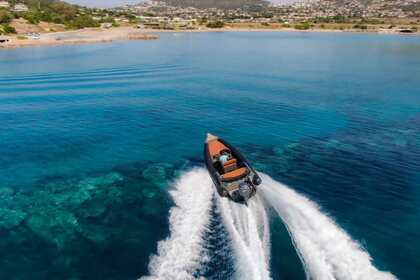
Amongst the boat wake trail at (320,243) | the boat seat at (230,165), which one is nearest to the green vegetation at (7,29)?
the boat seat at (230,165)

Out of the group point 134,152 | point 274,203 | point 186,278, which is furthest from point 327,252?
point 134,152

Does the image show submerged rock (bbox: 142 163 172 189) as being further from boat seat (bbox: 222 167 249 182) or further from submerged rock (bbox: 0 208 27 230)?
submerged rock (bbox: 0 208 27 230)

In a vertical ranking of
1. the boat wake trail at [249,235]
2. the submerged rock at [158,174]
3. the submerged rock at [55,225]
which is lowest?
the submerged rock at [55,225]

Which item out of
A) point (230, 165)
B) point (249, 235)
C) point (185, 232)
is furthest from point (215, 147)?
point (249, 235)

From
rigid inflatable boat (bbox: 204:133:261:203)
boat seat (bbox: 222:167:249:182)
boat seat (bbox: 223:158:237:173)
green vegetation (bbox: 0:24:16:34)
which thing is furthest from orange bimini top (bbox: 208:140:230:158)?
green vegetation (bbox: 0:24:16:34)

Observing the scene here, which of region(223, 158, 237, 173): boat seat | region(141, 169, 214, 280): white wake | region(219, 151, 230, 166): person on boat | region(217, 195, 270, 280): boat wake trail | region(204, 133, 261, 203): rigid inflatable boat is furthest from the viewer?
region(219, 151, 230, 166): person on boat

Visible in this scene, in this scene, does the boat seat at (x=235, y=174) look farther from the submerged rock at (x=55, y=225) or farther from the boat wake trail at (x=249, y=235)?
the submerged rock at (x=55, y=225)
